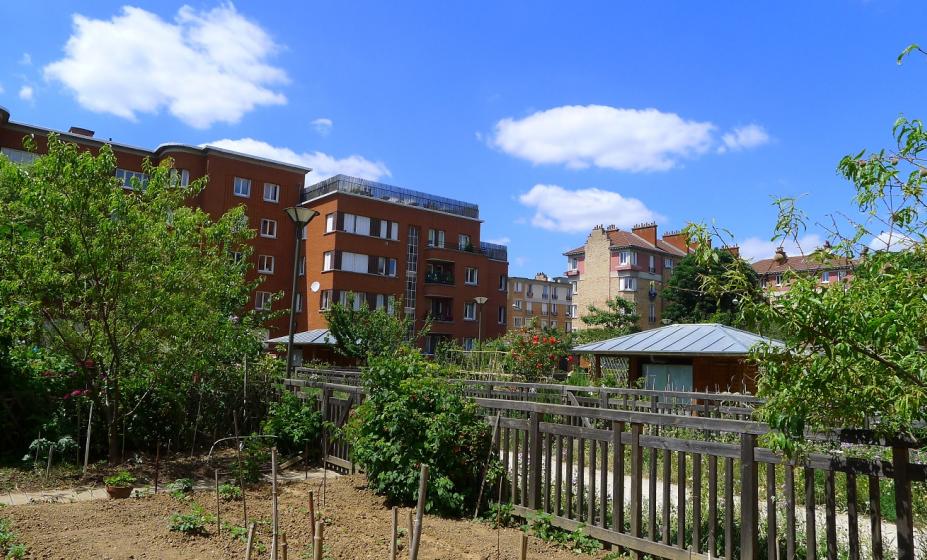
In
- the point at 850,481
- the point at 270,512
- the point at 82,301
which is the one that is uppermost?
the point at 82,301

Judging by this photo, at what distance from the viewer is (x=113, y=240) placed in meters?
8.89

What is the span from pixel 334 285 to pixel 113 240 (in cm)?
3415

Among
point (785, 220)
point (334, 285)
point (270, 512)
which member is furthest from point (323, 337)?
point (785, 220)

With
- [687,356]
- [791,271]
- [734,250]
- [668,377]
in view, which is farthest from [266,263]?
[791,271]

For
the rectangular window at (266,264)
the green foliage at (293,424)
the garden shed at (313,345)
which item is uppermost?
the rectangular window at (266,264)

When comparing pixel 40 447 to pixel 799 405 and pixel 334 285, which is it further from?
pixel 334 285

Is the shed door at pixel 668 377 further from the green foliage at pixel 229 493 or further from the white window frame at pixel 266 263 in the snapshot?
the white window frame at pixel 266 263

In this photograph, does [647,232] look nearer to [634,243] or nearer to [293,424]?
[634,243]

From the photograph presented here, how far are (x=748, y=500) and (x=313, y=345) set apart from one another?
3295 centimetres

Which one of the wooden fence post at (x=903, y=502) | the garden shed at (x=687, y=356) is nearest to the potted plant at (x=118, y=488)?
the wooden fence post at (x=903, y=502)

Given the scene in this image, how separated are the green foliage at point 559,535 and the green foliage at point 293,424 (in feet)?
15.0

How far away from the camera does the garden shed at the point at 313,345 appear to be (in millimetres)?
27344

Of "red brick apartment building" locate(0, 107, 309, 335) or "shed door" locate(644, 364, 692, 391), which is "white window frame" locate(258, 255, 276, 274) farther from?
"shed door" locate(644, 364, 692, 391)

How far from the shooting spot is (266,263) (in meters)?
44.2
